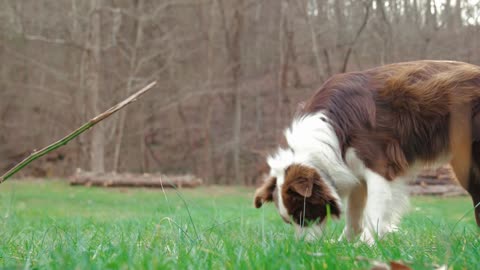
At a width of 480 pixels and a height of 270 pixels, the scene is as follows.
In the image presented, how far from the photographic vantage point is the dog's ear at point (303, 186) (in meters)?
4.74

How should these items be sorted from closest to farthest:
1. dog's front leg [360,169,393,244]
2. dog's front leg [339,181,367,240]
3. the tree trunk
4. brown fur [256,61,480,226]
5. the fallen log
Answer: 1. brown fur [256,61,480,226]
2. dog's front leg [360,169,393,244]
3. dog's front leg [339,181,367,240]
4. the fallen log
5. the tree trunk

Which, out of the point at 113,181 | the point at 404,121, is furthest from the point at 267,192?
the point at 113,181

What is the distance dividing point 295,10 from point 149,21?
328 inches

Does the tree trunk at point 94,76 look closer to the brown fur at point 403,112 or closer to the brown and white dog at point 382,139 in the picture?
the brown and white dog at point 382,139

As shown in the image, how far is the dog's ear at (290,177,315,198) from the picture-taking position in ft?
15.6

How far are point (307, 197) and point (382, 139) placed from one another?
2.68 ft

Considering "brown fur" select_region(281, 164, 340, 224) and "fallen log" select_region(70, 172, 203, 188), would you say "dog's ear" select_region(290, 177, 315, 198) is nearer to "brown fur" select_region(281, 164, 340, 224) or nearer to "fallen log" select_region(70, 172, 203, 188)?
"brown fur" select_region(281, 164, 340, 224)

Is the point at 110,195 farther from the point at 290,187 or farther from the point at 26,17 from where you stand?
the point at 290,187

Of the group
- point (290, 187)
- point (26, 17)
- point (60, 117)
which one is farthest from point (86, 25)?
point (290, 187)

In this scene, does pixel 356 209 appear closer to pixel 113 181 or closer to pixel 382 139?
pixel 382 139

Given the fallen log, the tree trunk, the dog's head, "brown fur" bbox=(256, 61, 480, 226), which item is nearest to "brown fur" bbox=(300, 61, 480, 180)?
"brown fur" bbox=(256, 61, 480, 226)

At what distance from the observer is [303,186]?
4852 mm

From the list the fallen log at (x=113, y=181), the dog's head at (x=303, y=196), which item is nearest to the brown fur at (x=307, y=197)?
the dog's head at (x=303, y=196)

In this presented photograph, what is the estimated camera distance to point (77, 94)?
92.9 feet
